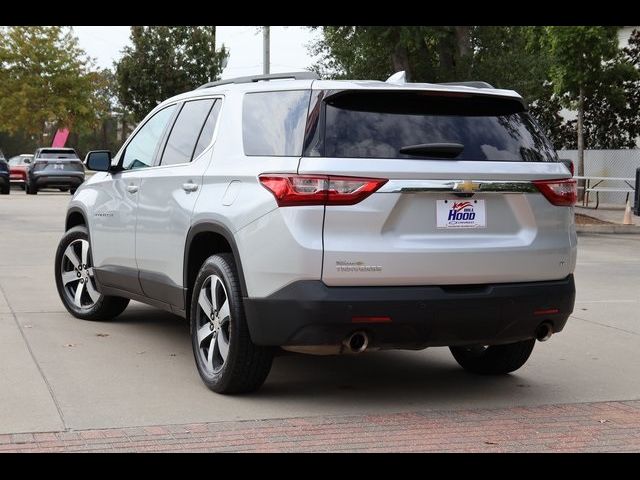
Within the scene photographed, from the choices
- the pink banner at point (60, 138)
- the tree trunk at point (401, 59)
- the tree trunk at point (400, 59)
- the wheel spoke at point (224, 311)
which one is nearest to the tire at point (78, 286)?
the wheel spoke at point (224, 311)

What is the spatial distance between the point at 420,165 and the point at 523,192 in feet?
2.27

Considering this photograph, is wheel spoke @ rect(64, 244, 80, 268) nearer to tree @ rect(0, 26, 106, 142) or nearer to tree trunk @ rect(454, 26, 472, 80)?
tree trunk @ rect(454, 26, 472, 80)

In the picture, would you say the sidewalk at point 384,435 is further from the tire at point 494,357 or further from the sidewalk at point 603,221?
the sidewalk at point 603,221

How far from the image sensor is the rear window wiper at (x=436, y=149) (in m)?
5.81

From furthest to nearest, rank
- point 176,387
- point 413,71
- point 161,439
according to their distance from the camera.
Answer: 1. point 413,71
2. point 176,387
3. point 161,439

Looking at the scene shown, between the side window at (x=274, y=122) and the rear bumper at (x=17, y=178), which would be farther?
the rear bumper at (x=17, y=178)

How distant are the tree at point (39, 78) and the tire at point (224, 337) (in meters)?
54.7

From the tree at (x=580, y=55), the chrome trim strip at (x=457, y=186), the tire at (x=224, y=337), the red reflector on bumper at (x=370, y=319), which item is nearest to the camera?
the red reflector on bumper at (x=370, y=319)

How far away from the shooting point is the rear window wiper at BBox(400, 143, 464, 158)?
19.1 ft

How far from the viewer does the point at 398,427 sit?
222 inches

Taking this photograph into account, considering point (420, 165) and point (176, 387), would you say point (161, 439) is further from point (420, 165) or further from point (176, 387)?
point (420, 165)

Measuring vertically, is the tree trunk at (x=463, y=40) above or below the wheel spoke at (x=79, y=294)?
above
